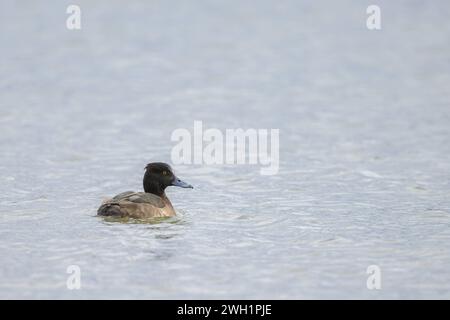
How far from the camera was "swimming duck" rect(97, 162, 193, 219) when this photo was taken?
13930mm

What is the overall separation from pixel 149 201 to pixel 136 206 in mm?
210

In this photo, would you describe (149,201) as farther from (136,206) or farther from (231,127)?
(231,127)

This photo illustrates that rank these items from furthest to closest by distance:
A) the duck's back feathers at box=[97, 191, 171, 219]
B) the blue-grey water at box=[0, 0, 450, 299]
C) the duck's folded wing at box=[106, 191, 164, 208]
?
the duck's folded wing at box=[106, 191, 164, 208], the duck's back feathers at box=[97, 191, 171, 219], the blue-grey water at box=[0, 0, 450, 299]

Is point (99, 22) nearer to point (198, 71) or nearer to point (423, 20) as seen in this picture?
point (198, 71)

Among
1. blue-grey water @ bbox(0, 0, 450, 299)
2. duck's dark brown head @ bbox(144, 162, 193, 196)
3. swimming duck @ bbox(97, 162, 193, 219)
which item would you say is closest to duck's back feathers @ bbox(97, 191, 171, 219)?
swimming duck @ bbox(97, 162, 193, 219)

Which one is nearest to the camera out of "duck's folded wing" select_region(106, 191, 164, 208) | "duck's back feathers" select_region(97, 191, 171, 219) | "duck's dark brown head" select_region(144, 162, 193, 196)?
"duck's back feathers" select_region(97, 191, 171, 219)

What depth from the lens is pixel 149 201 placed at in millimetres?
14164

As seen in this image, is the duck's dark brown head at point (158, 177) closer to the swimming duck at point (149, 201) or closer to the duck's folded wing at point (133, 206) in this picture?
the swimming duck at point (149, 201)

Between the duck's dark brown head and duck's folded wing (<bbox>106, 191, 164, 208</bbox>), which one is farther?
the duck's dark brown head

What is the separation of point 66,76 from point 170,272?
43.3ft

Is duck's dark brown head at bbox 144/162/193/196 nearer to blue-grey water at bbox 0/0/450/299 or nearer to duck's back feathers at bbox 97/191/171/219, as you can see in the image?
duck's back feathers at bbox 97/191/171/219

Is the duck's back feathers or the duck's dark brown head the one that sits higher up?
the duck's dark brown head

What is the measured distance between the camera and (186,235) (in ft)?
44.3

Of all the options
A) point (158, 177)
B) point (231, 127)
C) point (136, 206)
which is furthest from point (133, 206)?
point (231, 127)
